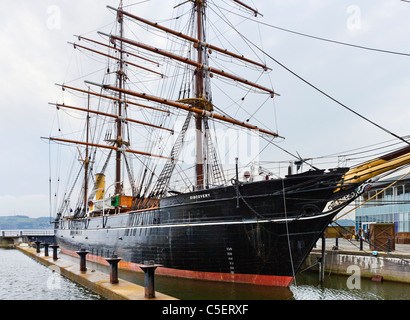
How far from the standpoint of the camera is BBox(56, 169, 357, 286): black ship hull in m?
12.1

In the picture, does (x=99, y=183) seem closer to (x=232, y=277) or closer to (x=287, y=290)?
(x=232, y=277)

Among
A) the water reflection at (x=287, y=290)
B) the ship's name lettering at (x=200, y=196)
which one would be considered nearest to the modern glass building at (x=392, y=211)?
the water reflection at (x=287, y=290)

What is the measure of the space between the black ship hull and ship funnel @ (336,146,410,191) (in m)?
0.37

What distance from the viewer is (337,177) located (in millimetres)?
11805

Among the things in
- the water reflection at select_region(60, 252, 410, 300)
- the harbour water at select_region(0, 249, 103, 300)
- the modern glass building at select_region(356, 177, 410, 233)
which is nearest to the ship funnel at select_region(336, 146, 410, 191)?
the water reflection at select_region(60, 252, 410, 300)

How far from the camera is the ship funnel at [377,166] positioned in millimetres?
10414

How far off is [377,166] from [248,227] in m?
4.91

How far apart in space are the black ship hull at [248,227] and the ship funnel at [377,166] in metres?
0.37

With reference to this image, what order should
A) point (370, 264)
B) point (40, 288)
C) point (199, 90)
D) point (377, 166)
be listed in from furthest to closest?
point (199, 90) < point (370, 264) < point (40, 288) < point (377, 166)

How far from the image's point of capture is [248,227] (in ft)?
42.0

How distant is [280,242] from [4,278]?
13.0m

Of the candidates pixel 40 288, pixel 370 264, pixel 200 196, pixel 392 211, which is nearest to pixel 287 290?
pixel 200 196

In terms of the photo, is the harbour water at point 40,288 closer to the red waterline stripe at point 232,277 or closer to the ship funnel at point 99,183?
the red waterline stripe at point 232,277

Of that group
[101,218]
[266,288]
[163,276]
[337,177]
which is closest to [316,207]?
[337,177]
